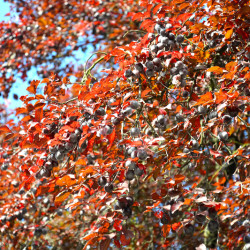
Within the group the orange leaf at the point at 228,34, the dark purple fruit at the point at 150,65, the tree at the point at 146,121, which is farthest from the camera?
the orange leaf at the point at 228,34

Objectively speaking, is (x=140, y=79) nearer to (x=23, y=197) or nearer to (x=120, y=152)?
(x=120, y=152)

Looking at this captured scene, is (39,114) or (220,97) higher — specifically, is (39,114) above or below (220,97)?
above

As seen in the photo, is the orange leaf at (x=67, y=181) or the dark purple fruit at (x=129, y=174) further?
the orange leaf at (x=67, y=181)

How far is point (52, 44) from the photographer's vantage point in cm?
528

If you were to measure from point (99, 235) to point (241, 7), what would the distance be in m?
1.49

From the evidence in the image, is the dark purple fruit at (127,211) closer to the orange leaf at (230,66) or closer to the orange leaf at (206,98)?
the orange leaf at (206,98)

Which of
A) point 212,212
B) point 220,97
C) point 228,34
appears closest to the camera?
point 220,97

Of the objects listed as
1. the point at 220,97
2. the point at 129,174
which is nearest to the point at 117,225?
the point at 129,174

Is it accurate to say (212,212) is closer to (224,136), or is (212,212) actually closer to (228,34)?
(224,136)

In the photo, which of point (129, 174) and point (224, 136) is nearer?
point (129, 174)

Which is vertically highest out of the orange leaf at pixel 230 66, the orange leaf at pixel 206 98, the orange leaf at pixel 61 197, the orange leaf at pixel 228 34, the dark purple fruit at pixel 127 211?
the orange leaf at pixel 228 34

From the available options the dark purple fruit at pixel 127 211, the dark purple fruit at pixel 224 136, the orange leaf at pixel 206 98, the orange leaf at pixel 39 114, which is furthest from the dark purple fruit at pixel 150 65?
the dark purple fruit at pixel 127 211

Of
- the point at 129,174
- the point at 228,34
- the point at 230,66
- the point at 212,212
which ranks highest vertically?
the point at 228,34

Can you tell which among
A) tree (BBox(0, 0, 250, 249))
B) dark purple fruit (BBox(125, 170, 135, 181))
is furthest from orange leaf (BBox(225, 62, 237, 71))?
dark purple fruit (BBox(125, 170, 135, 181))
